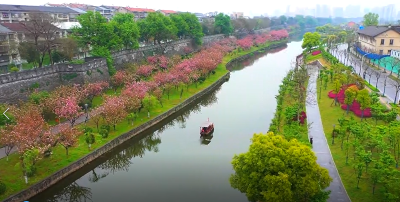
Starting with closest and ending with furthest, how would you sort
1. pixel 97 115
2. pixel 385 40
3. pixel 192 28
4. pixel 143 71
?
pixel 97 115 → pixel 143 71 → pixel 385 40 → pixel 192 28

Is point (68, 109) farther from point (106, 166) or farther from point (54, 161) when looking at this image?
point (106, 166)

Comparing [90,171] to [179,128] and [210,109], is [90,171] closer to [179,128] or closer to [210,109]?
[179,128]

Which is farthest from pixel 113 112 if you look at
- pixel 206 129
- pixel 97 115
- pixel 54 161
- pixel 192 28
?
pixel 192 28

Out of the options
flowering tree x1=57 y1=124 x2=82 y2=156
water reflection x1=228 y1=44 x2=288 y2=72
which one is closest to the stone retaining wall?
flowering tree x1=57 y1=124 x2=82 y2=156

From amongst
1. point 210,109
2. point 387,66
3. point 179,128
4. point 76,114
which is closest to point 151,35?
point 210,109

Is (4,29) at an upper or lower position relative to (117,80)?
upper

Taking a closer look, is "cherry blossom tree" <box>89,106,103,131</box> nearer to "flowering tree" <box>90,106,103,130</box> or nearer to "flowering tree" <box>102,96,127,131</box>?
"flowering tree" <box>90,106,103,130</box>

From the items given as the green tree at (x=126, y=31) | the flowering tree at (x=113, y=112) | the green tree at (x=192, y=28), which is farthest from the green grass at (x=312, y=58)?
the flowering tree at (x=113, y=112)

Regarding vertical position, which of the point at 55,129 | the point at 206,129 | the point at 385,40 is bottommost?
the point at 206,129
